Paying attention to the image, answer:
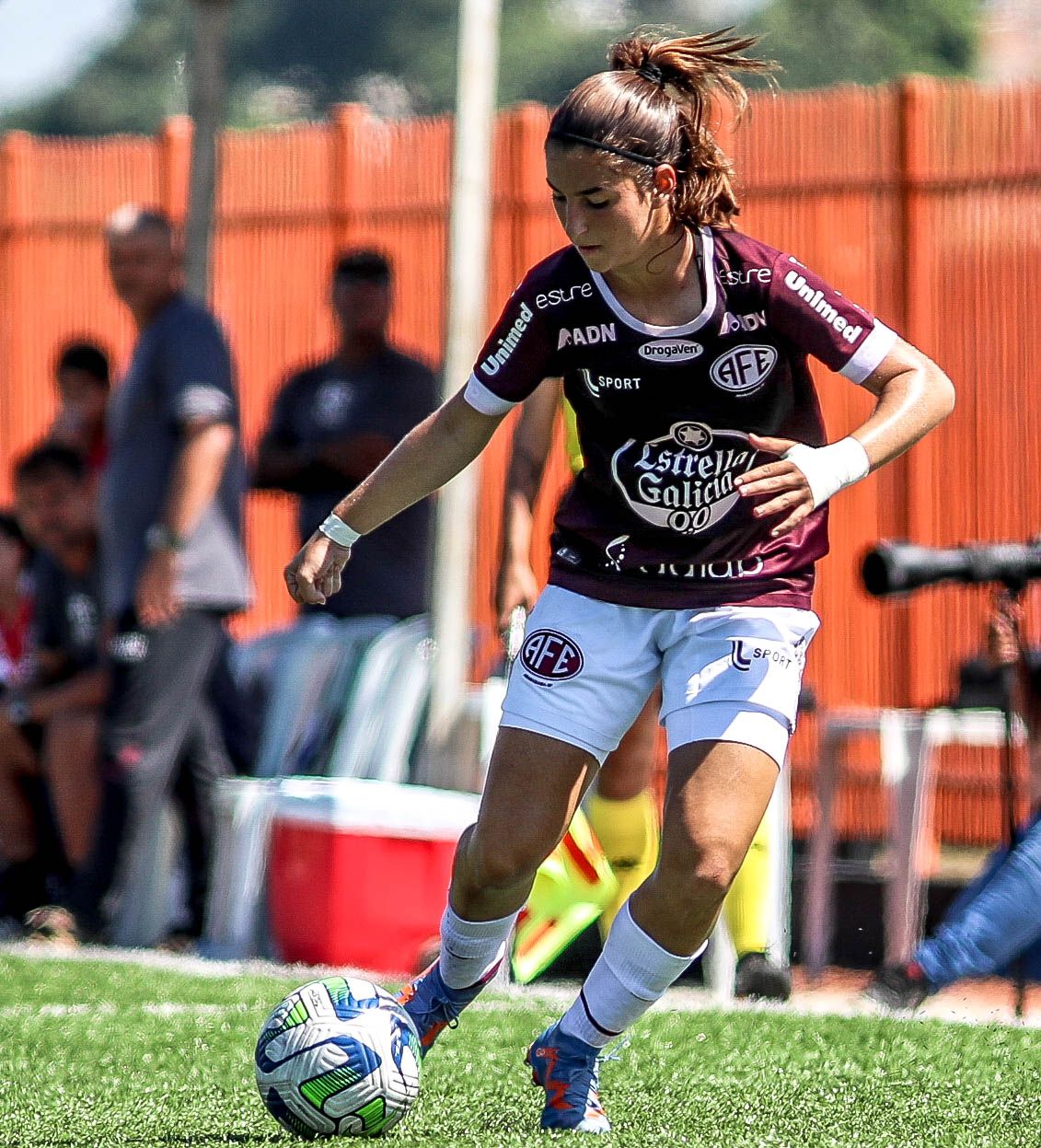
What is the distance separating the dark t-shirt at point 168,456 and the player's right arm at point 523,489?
80.6 inches

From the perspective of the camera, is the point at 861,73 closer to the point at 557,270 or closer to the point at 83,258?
the point at 83,258

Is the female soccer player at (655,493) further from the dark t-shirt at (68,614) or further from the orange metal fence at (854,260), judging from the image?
the orange metal fence at (854,260)

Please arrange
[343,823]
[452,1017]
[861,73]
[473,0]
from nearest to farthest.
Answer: [452,1017], [343,823], [473,0], [861,73]

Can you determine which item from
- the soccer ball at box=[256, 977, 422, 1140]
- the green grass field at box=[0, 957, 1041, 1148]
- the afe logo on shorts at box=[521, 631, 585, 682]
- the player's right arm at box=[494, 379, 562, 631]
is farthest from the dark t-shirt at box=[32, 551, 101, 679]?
the soccer ball at box=[256, 977, 422, 1140]

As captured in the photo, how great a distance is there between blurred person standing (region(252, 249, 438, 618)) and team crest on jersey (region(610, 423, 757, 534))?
14.2 ft

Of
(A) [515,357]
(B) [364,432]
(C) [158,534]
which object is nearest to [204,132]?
(B) [364,432]

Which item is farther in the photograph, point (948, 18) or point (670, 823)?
point (948, 18)

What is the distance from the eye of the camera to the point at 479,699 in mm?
8000

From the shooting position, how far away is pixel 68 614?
8.84 meters

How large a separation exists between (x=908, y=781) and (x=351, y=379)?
9.34 ft

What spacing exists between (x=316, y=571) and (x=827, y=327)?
115 cm

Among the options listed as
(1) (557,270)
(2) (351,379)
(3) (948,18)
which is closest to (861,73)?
(3) (948,18)

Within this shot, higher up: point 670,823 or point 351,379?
point 351,379

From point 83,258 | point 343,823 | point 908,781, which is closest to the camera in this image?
point 343,823
